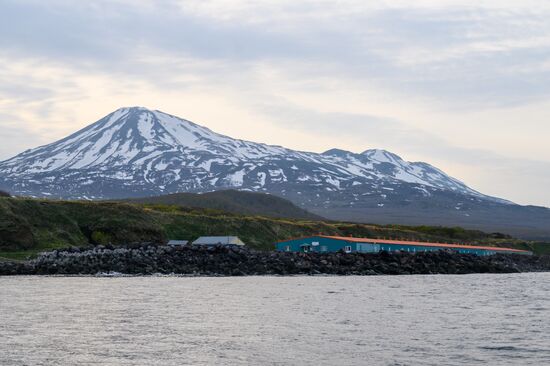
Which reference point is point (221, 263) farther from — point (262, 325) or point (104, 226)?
point (262, 325)

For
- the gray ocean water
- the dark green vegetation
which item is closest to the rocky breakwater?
the dark green vegetation

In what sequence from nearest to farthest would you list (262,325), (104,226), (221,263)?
(262,325), (221,263), (104,226)

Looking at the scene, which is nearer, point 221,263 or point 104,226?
point 221,263

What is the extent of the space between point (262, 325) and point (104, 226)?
63440 mm

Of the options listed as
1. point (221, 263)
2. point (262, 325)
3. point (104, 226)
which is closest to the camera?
point (262, 325)

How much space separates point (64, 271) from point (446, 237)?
4645 inches

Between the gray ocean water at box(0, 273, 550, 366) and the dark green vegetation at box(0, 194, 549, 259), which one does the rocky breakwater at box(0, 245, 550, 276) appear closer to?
the dark green vegetation at box(0, 194, 549, 259)

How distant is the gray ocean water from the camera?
25984 millimetres

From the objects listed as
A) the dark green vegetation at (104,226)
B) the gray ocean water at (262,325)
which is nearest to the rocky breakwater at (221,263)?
the dark green vegetation at (104,226)

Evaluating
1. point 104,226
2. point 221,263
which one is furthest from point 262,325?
point 104,226

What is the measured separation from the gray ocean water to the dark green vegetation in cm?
2712

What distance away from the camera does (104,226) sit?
→ 308 feet

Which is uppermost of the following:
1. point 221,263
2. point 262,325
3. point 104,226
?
point 104,226

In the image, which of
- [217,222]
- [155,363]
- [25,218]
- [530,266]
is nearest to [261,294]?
[155,363]
